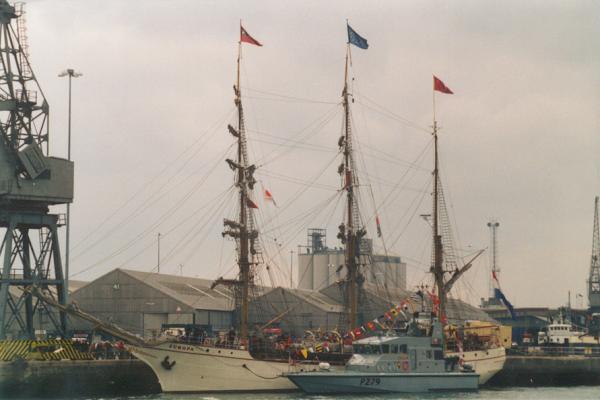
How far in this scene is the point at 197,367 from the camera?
74.8 meters

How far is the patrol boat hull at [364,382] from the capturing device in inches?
2768

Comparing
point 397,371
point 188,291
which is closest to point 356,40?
point 397,371

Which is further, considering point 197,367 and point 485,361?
point 485,361

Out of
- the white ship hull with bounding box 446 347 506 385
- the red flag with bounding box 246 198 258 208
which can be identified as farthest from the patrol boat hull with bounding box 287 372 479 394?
the red flag with bounding box 246 198 258 208

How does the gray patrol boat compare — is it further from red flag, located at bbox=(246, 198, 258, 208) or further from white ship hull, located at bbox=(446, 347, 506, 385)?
red flag, located at bbox=(246, 198, 258, 208)

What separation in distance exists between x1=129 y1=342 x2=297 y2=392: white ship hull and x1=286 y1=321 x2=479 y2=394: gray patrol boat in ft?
19.5

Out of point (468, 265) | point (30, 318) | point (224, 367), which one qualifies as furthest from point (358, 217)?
point (30, 318)

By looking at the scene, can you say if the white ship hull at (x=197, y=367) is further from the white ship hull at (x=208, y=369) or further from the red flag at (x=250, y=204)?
the red flag at (x=250, y=204)

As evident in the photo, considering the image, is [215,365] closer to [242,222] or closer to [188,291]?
[242,222]

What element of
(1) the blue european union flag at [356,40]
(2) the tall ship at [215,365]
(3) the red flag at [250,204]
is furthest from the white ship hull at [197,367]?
(1) the blue european union flag at [356,40]

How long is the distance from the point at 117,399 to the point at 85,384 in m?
3.11

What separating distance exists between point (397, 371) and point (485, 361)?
53.3 feet

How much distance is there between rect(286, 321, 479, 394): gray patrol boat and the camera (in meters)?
70.4

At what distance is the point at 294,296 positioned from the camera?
375 ft
